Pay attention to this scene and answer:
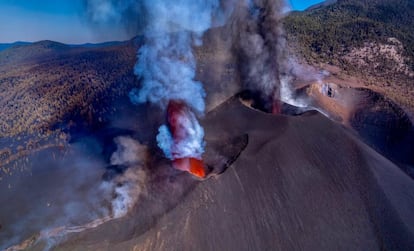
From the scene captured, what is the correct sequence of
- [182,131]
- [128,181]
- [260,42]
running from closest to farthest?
[128,181] < [182,131] < [260,42]

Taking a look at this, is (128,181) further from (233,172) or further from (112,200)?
(233,172)

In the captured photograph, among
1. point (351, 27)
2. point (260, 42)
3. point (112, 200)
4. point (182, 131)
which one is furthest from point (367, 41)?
point (112, 200)

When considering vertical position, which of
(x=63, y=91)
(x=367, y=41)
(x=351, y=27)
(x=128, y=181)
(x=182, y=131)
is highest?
(x=351, y=27)

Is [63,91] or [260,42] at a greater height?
[260,42]

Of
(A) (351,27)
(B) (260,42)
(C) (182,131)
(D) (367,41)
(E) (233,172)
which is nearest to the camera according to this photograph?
(E) (233,172)

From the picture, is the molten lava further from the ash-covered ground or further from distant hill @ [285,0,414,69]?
distant hill @ [285,0,414,69]
